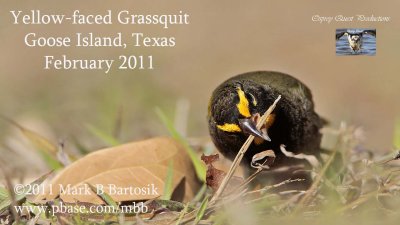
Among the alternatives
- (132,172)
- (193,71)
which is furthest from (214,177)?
(193,71)

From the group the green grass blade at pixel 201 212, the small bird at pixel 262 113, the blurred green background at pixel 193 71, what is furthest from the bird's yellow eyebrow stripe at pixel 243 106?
the blurred green background at pixel 193 71

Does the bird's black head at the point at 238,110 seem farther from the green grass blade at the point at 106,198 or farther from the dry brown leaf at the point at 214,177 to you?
the green grass blade at the point at 106,198

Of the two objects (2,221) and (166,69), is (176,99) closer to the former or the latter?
(166,69)

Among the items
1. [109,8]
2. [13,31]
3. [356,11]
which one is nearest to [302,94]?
[356,11]

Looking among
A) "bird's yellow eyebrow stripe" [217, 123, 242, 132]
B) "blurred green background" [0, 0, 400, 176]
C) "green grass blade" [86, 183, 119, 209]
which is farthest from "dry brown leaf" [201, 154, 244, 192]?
"blurred green background" [0, 0, 400, 176]

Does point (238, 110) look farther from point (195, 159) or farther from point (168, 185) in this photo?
point (195, 159)
